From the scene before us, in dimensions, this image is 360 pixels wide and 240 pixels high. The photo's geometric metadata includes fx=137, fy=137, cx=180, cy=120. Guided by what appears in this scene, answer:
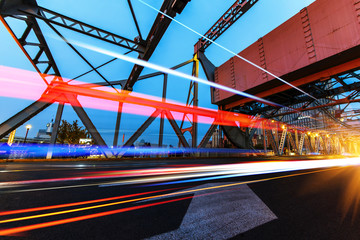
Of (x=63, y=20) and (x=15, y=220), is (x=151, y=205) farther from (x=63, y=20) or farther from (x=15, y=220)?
(x=63, y=20)

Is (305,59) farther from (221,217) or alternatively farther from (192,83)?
(221,217)

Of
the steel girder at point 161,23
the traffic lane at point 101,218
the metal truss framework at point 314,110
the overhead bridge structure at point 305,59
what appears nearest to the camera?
the traffic lane at point 101,218

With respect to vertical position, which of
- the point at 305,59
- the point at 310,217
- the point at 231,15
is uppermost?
the point at 231,15

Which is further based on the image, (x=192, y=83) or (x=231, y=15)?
(x=192, y=83)

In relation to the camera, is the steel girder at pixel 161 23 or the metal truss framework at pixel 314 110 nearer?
the steel girder at pixel 161 23

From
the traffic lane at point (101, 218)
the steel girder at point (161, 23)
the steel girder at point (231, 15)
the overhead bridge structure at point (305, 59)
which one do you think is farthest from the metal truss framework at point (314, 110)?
the traffic lane at point (101, 218)

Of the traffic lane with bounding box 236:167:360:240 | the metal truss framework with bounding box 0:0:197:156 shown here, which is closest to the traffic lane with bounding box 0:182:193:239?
the traffic lane with bounding box 236:167:360:240

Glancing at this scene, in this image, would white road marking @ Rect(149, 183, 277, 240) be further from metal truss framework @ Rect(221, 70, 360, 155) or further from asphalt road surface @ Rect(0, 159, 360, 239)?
metal truss framework @ Rect(221, 70, 360, 155)

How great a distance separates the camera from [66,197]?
279 cm

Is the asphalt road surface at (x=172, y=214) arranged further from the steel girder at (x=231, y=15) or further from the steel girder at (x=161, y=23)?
the steel girder at (x=231, y=15)

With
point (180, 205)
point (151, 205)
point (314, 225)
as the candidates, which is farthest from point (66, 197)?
point (314, 225)

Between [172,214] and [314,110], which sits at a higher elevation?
[314,110]

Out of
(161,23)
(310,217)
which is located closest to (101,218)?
(310,217)

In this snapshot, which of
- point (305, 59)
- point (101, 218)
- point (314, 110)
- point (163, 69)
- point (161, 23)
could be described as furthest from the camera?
point (314, 110)
